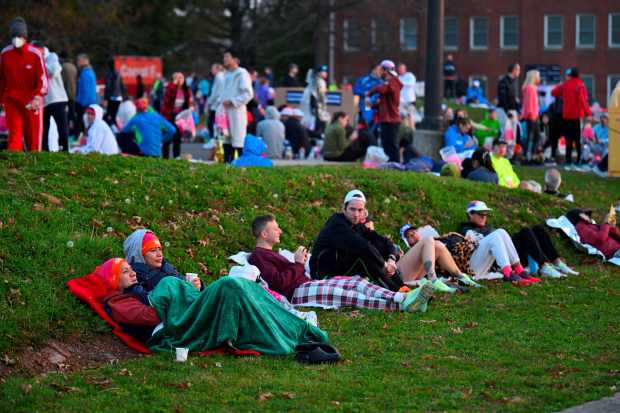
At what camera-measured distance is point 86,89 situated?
26297 millimetres

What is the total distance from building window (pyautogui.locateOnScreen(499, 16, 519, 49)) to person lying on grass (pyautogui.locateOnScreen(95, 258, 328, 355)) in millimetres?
59564

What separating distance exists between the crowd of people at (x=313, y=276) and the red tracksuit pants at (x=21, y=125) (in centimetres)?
434

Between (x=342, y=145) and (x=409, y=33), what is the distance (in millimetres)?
45273

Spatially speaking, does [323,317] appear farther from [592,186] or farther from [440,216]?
[592,186]

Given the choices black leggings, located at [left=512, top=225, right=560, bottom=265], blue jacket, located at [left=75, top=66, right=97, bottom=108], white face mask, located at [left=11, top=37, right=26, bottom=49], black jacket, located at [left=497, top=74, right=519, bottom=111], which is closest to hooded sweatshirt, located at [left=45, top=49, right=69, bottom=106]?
white face mask, located at [left=11, top=37, right=26, bottom=49]

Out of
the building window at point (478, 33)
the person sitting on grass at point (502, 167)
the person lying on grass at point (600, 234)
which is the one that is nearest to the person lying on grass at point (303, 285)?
the person lying on grass at point (600, 234)

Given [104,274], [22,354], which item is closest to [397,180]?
[104,274]

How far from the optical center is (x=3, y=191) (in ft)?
43.1

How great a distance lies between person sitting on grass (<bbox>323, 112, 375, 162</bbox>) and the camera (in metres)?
25.0

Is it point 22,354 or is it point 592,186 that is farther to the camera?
point 592,186

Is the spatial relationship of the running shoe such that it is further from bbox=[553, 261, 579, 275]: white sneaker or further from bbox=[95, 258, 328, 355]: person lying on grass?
bbox=[553, 261, 579, 275]: white sneaker

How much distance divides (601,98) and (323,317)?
2218 inches

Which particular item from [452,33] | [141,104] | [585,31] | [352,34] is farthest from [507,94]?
[452,33]

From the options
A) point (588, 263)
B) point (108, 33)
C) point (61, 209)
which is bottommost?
point (588, 263)
